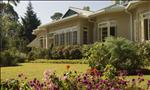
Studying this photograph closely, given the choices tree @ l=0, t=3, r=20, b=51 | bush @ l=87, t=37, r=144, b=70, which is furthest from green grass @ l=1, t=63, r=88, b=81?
tree @ l=0, t=3, r=20, b=51

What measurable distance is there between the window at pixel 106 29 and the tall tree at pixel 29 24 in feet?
120


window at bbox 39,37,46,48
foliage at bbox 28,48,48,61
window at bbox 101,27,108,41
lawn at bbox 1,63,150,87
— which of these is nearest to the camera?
lawn at bbox 1,63,150,87

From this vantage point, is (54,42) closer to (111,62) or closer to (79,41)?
(79,41)

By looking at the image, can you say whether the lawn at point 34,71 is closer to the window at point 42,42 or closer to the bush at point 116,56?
the bush at point 116,56

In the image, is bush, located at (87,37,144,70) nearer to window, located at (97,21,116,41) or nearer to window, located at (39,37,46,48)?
window, located at (97,21,116,41)

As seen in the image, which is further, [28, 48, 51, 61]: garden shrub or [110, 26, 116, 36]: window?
[28, 48, 51, 61]: garden shrub

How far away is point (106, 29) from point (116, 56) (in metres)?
14.2

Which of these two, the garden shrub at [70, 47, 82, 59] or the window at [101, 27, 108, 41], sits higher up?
the window at [101, 27, 108, 41]

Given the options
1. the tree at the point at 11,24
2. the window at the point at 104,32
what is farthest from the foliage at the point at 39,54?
the tree at the point at 11,24

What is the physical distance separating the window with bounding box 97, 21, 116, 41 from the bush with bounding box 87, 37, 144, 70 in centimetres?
1224

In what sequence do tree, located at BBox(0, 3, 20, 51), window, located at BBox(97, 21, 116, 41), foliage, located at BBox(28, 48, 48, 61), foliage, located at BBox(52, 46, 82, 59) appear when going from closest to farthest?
window, located at BBox(97, 21, 116, 41), foliage, located at BBox(52, 46, 82, 59), foliage, located at BBox(28, 48, 48, 61), tree, located at BBox(0, 3, 20, 51)

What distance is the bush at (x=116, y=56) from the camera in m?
13.8

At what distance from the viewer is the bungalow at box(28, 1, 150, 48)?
2258cm

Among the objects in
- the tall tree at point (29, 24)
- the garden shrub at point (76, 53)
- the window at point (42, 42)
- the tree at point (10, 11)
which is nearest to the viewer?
the garden shrub at point (76, 53)
